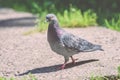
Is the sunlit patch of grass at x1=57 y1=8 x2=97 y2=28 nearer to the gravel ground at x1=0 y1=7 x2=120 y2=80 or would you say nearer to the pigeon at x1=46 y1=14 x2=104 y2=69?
the gravel ground at x1=0 y1=7 x2=120 y2=80

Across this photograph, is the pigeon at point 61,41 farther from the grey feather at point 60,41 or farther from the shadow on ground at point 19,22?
the shadow on ground at point 19,22

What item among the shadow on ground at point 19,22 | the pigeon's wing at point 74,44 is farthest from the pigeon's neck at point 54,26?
→ the shadow on ground at point 19,22

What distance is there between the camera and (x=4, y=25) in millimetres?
14156

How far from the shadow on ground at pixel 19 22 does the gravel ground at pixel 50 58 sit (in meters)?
1.94

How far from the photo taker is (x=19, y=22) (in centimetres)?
1442

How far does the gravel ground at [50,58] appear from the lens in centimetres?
795

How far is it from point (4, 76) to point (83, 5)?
23.6 feet

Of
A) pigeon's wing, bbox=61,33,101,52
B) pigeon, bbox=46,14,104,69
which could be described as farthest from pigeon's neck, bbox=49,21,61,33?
pigeon's wing, bbox=61,33,101,52

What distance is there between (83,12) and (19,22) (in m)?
1.76

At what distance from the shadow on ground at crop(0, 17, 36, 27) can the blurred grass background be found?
290 millimetres

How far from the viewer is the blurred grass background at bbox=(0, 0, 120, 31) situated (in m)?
12.4

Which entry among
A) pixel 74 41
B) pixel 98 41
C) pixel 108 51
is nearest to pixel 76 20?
pixel 98 41

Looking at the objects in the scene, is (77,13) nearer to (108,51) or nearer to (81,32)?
(81,32)

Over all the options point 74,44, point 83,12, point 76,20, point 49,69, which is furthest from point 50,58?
point 83,12
